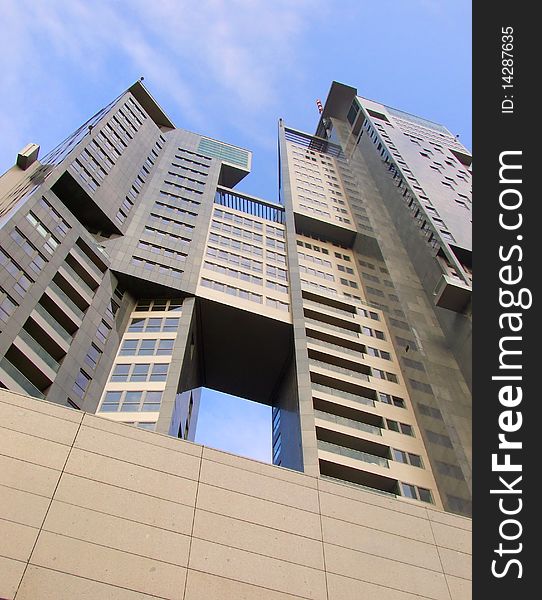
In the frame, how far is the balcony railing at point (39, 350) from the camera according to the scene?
3235cm

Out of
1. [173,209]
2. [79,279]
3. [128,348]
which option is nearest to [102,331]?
[128,348]

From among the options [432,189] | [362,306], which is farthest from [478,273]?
[432,189]

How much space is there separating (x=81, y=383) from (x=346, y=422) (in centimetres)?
1861

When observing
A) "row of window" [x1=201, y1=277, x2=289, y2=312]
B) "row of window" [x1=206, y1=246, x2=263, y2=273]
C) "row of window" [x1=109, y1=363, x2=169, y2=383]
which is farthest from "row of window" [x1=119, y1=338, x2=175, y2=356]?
"row of window" [x1=206, y1=246, x2=263, y2=273]

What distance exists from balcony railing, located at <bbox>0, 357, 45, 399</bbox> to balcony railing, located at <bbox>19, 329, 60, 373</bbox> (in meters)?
1.86

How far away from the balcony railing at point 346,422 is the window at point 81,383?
1596 centimetres

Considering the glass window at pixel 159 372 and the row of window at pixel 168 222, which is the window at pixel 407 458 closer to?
the glass window at pixel 159 372

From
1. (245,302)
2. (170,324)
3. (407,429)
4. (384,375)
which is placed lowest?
(407,429)

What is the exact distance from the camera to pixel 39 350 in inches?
1296

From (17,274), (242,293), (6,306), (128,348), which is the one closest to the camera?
(6,306)

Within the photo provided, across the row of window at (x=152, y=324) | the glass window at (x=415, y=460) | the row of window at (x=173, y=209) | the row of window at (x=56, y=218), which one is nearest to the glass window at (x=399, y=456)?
the glass window at (x=415, y=460)

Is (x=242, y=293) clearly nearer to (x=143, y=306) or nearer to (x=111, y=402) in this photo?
(x=143, y=306)

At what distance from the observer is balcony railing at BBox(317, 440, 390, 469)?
1438 inches

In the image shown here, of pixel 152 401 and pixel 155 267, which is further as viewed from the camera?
pixel 155 267
